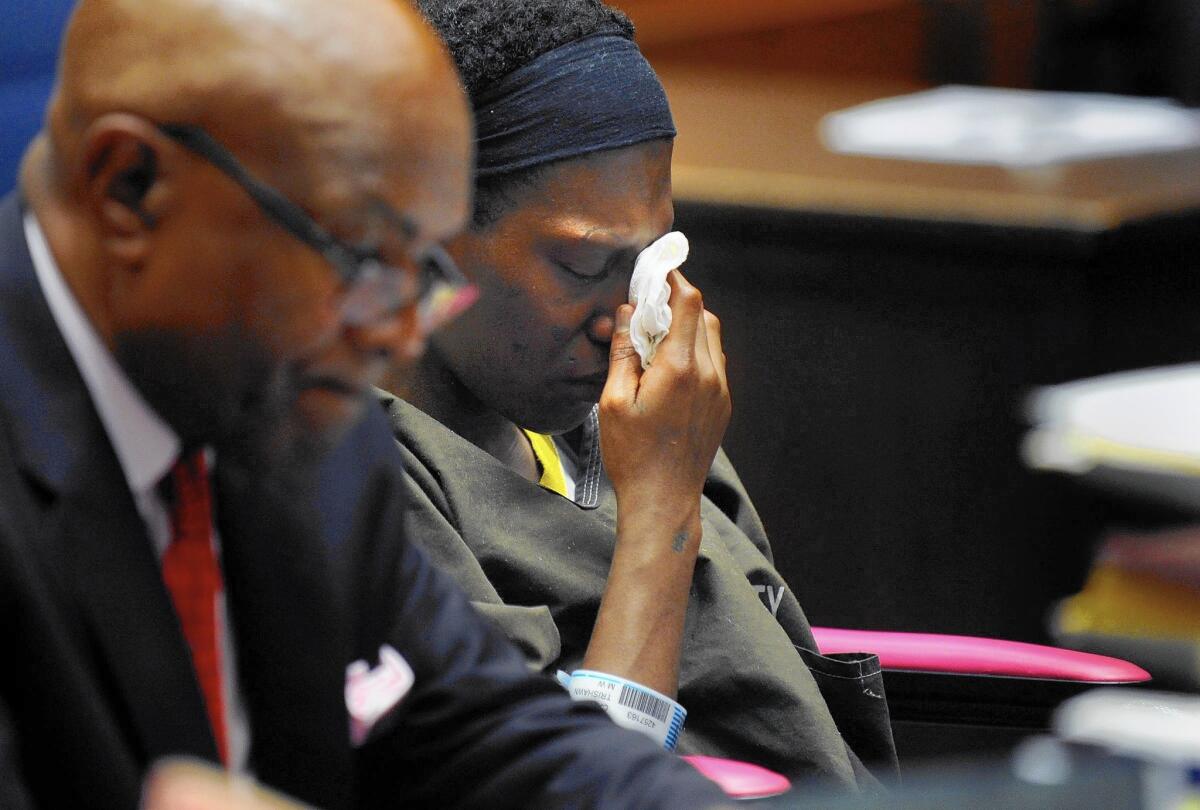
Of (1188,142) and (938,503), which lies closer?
(938,503)

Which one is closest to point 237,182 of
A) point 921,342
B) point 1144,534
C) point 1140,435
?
point 1144,534

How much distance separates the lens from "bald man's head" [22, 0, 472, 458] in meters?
0.83

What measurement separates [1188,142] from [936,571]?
99 centimetres

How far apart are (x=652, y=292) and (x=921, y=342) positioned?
110cm

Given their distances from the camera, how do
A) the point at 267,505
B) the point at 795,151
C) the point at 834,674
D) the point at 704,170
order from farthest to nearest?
the point at 795,151
the point at 704,170
the point at 834,674
the point at 267,505

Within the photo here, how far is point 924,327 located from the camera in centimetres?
244

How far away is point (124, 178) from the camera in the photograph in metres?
0.83

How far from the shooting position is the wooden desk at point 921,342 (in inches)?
89.1

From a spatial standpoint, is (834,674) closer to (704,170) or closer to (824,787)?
(824,787)

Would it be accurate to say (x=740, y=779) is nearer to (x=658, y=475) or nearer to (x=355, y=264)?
(x=658, y=475)

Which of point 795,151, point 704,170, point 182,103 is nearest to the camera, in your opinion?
point 182,103

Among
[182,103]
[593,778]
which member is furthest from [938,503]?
[182,103]

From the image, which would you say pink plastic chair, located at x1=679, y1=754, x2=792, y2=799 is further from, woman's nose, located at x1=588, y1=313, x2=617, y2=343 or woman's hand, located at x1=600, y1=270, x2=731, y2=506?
woman's nose, located at x1=588, y1=313, x2=617, y2=343

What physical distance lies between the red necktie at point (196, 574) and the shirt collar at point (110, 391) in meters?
0.03
